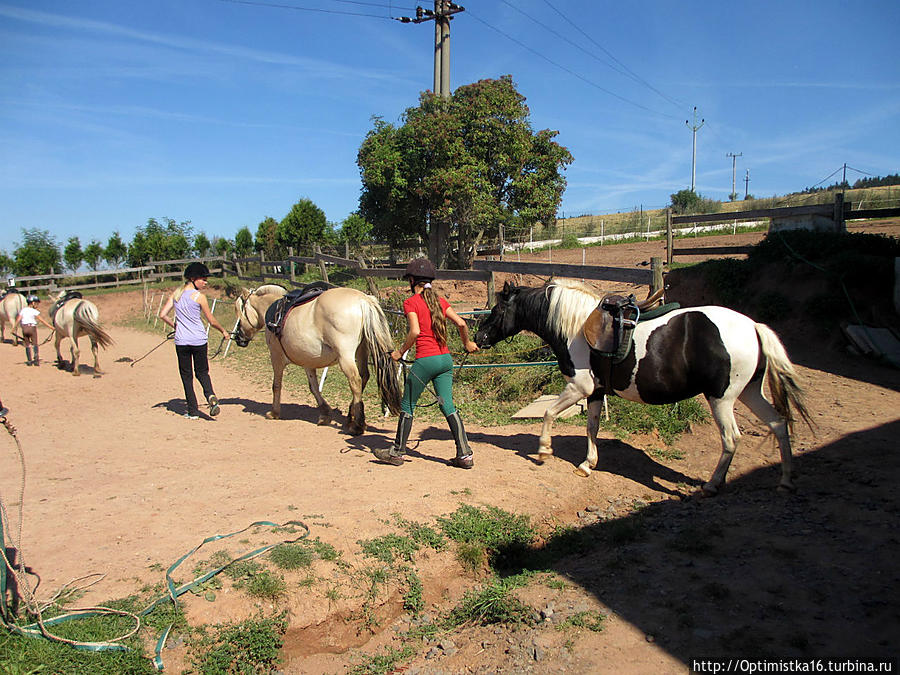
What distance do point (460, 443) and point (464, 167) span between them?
1719 cm

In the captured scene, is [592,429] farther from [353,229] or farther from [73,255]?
[73,255]

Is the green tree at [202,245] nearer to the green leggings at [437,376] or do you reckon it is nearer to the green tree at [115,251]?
the green tree at [115,251]

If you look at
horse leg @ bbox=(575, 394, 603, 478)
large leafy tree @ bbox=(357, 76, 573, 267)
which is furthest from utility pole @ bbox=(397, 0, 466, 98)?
horse leg @ bbox=(575, 394, 603, 478)

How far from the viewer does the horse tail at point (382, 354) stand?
6.34 meters

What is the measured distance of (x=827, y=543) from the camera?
3.66 m

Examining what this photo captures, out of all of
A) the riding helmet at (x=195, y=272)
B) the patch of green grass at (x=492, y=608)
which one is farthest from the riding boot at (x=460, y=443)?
the riding helmet at (x=195, y=272)

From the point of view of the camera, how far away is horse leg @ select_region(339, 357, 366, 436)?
6.43m

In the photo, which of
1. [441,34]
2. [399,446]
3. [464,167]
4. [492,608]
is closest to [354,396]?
[399,446]

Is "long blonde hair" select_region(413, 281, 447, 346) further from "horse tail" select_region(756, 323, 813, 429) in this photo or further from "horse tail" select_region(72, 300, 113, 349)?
"horse tail" select_region(72, 300, 113, 349)

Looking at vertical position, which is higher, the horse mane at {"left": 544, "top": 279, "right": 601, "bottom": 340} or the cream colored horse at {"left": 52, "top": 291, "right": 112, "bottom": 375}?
the horse mane at {"left": 544, "top": 279, "right": 601, "bottom": 340}

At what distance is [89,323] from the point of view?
10.9 m

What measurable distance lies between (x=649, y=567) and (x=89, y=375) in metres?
11.6

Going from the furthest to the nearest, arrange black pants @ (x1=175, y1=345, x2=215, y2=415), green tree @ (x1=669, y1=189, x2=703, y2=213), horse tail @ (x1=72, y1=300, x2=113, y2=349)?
green tree @ (x1=669, y1=189, x2=703, y2=213) < horse tail @ (x1=72, y1=300, x2=113, y2=349) < black pants @ (x1=175, y1=345, x2=215, y2=415)

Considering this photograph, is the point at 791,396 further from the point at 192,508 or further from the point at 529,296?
the point at 192,508
